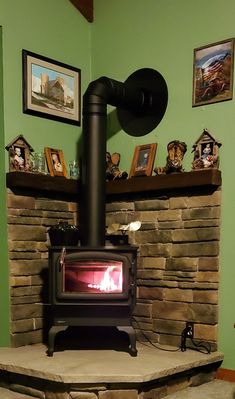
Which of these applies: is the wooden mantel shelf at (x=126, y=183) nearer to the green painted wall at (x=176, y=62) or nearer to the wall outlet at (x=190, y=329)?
the green painted wall at (x=176, y=62)

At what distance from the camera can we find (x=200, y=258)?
301 centimetres

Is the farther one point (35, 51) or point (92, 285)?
point (35, 51)

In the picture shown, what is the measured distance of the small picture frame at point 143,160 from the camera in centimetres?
329

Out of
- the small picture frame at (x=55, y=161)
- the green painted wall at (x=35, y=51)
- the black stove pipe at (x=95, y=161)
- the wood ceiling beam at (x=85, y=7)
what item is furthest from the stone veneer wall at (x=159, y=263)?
the wood ceiling beam at (x=85, y=7)

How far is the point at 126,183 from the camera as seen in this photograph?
3322 millimetres

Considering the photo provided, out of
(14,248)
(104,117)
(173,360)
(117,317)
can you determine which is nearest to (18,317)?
(14,248)

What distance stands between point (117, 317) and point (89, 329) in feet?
1.60

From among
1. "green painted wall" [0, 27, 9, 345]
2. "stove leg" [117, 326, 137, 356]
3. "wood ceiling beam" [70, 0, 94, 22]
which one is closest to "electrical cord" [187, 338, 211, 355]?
"stove leg" [117, 326, 137, 356]

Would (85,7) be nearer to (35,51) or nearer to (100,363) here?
(35,51)

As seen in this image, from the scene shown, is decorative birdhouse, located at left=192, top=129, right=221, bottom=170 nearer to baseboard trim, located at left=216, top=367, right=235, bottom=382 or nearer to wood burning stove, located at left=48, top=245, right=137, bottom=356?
wood burning stove, located at left=48, top=245, right=137, bottom=356

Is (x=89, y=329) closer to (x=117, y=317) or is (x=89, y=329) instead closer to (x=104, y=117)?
(x=117, y=317)

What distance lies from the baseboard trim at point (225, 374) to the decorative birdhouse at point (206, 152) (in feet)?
4.20

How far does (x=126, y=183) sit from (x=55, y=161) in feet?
1.77

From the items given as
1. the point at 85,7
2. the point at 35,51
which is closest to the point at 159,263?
the point at 35,51
